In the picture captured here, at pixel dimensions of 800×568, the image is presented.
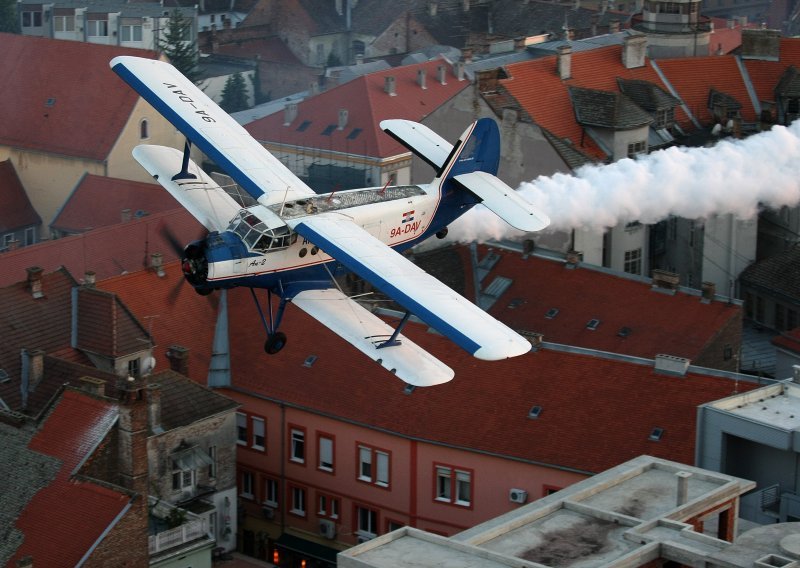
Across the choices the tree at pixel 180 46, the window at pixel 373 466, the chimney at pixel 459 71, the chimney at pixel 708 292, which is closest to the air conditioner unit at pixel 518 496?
the window at pixel 373 466

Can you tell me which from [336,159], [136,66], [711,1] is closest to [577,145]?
[336,159]

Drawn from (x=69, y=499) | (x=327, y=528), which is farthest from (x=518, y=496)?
(x=69, y=499)

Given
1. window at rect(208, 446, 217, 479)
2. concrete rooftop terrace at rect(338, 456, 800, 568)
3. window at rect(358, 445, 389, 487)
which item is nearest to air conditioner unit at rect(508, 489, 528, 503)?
window at rect(358, 445, 389, 487)

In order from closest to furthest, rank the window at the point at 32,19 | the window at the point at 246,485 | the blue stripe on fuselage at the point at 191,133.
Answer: the blue stripe on fuselage at the point at 191,133 < the window at the point at 246,485 < the window at the point at 32,19

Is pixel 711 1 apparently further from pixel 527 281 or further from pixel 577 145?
pixel 527 281

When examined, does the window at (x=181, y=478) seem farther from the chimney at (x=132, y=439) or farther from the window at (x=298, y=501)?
the chimney at (x=132, y=439)

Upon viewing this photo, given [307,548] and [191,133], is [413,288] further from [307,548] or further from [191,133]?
[307,548]

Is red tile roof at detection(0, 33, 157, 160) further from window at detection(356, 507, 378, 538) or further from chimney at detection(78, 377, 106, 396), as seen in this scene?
chimney at detection(78, 377, 106, 396)
